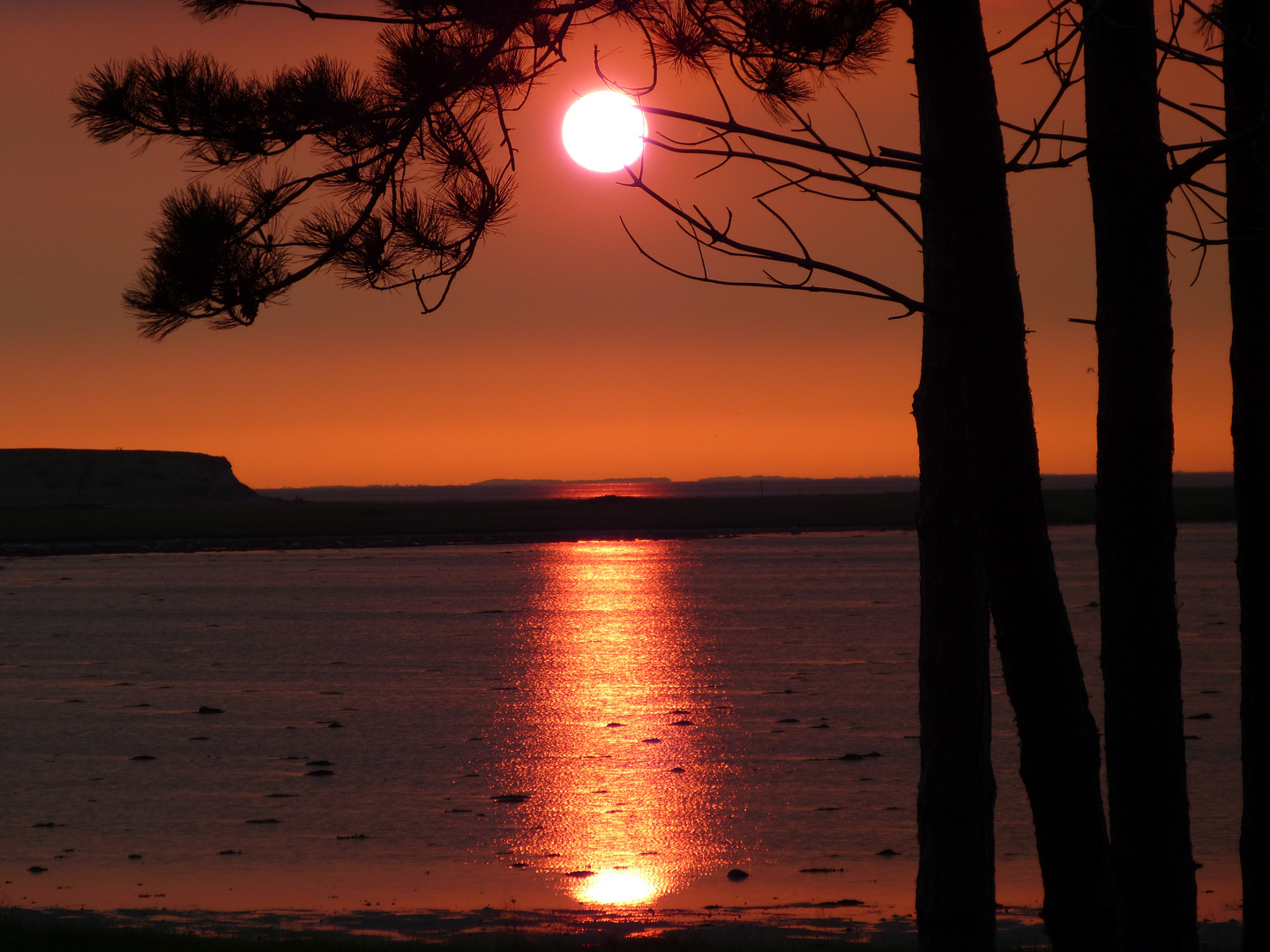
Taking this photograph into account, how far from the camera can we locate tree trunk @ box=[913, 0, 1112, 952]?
12.7 feet

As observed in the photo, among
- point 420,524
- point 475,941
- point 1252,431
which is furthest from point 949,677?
point 420,524

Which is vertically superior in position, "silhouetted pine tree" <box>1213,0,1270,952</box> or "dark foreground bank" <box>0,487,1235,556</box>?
"silhouetted pine tree" <box>1213,0,1270,952</box>

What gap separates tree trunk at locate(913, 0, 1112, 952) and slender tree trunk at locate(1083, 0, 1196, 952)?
0.95 feet

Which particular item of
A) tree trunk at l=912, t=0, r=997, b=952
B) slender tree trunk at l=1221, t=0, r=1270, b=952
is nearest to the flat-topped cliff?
tree trunk at l=912, t=0, r=997, b=952

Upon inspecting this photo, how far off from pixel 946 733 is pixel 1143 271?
123 inches

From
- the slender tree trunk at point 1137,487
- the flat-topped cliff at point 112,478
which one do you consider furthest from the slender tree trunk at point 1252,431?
the flat-topped cliff at point 112,478

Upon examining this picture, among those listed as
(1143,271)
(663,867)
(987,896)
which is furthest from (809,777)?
(1143,271)

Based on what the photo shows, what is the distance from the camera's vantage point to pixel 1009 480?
3881 mm

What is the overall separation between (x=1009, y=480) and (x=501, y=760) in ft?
33.1

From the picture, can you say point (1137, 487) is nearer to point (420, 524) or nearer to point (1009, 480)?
point (1009, 480)

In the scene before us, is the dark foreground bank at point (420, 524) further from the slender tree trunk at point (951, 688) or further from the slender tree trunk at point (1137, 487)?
the slender tree trunk at point (1137, 487)

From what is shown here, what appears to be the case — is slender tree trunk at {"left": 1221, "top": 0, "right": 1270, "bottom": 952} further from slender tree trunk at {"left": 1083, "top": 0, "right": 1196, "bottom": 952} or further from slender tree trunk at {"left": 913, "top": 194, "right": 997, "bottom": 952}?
slender tree trunk at {"left": 1083, "top": 0, "right": 1196, "bottom": 952}

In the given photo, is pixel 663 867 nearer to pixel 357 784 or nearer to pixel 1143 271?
pixel 357 784

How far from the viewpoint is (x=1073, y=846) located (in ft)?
13.4
